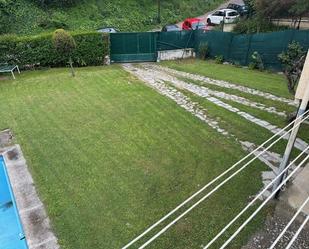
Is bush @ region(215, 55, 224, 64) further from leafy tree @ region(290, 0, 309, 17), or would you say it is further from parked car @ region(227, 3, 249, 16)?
parked car @ region(227, 3, 249, 16)

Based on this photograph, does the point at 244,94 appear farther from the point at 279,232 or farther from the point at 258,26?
the point at 258,26

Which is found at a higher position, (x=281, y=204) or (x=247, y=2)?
(x=247, y=2)

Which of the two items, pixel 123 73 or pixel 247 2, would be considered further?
pixel 247 2

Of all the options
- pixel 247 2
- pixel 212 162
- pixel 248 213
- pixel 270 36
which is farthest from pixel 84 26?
pixel 248 213

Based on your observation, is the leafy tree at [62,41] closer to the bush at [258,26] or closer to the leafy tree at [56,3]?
the leafy tree at [56,3]

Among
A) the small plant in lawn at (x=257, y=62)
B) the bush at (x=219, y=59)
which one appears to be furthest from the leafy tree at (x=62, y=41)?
the small plant in lawn at (x=257, y=62)

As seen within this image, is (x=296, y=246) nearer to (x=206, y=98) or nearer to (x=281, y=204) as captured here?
(x=281, y=204)

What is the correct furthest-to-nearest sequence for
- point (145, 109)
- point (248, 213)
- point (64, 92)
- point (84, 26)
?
point (84, 26)
point (64, 92)
point (145, 109)
point (248, 213)

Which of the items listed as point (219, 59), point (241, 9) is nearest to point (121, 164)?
point (219, 59)
